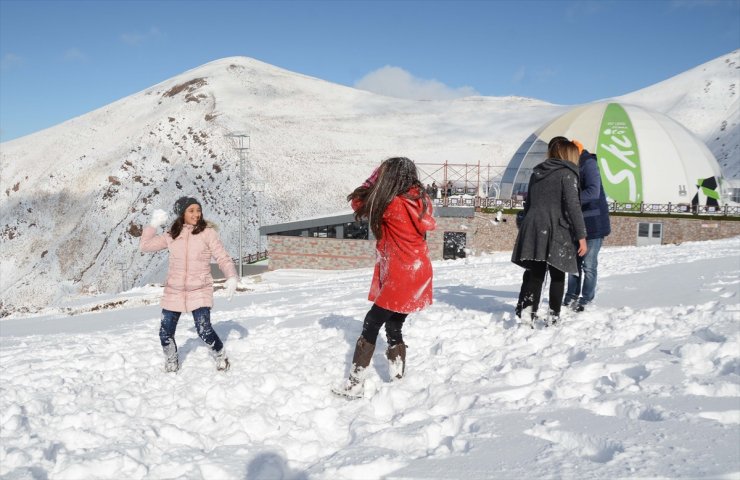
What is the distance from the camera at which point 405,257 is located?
4.32m

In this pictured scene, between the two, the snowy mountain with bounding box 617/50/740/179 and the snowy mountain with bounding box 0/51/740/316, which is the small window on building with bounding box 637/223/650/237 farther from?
the snowy mountain with bounding box 617/50/740/179

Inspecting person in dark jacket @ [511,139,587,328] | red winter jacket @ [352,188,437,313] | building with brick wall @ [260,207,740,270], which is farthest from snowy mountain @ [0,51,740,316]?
red winter jacket @ [352,188,437,313]

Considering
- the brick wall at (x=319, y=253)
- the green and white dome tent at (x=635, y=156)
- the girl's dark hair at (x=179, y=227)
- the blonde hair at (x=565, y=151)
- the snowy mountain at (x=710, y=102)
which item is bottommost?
the brick wall at (x=319, y=253)

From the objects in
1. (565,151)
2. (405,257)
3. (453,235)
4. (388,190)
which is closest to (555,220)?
(565,151)

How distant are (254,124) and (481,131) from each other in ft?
123

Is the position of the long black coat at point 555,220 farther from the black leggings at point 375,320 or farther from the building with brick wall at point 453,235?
the building with brick wall at point 453,235

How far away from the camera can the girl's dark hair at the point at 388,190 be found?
4254mm

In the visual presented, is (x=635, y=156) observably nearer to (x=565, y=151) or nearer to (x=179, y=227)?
(x=565, y=151)

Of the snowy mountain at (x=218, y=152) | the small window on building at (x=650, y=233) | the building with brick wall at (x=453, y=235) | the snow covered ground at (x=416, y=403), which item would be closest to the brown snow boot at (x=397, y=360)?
the snow covered ground at (x=416, y=403)

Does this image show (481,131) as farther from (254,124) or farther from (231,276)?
(231,276)

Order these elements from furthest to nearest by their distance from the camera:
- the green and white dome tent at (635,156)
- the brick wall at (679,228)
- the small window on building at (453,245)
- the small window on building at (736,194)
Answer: the small window on building at (736,194) < the green and white dome tent at (635,156) < the small window on building at (453,245) < the brick wall at (679,228)

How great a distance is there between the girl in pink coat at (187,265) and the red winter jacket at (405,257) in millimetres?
1749

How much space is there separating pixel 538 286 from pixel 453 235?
24480 mm

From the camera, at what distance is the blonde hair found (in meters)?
5.55
